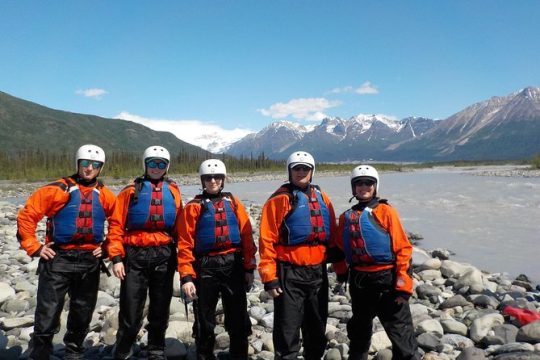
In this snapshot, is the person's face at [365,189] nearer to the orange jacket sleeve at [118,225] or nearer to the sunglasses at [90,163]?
the orange jacket sleeve at [118,225]

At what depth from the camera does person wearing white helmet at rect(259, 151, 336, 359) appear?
4.92 meters

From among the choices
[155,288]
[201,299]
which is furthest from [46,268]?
[201,299]

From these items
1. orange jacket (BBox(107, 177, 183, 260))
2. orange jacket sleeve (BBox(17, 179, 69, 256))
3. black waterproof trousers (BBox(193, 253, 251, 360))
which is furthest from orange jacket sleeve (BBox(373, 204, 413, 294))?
orange jacket sleeve (BBox(17, 179, 69, 256))

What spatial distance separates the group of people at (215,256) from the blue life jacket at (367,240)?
0.04ft

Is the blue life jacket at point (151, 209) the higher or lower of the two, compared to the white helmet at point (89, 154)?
lower

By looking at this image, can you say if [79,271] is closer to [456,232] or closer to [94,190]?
[94,190]

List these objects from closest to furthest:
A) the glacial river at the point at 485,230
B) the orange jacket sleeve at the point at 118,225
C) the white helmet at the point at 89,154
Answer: the orange jacket sleeve at the point at 118,225
the white helmet at the point at 89,154
the glacial river at the point at 485,230

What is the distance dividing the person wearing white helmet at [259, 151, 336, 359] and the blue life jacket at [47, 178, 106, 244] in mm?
2141

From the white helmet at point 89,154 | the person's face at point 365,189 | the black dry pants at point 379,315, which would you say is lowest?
the black dry pants at point 379,315

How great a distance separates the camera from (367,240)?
197 inches

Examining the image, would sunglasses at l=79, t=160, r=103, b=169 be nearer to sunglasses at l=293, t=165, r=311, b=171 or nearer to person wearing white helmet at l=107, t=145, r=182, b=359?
person wearing white helmet at l=107, t=145, r=182, b=359

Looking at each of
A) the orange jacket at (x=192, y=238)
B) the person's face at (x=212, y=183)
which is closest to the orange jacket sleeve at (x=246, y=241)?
the orange jacket at (x=192, y=238)

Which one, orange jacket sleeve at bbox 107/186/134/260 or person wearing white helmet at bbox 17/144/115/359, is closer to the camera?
person wearing white helmet at bbox 17/144/115/359

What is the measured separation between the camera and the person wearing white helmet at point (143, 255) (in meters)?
5.32
